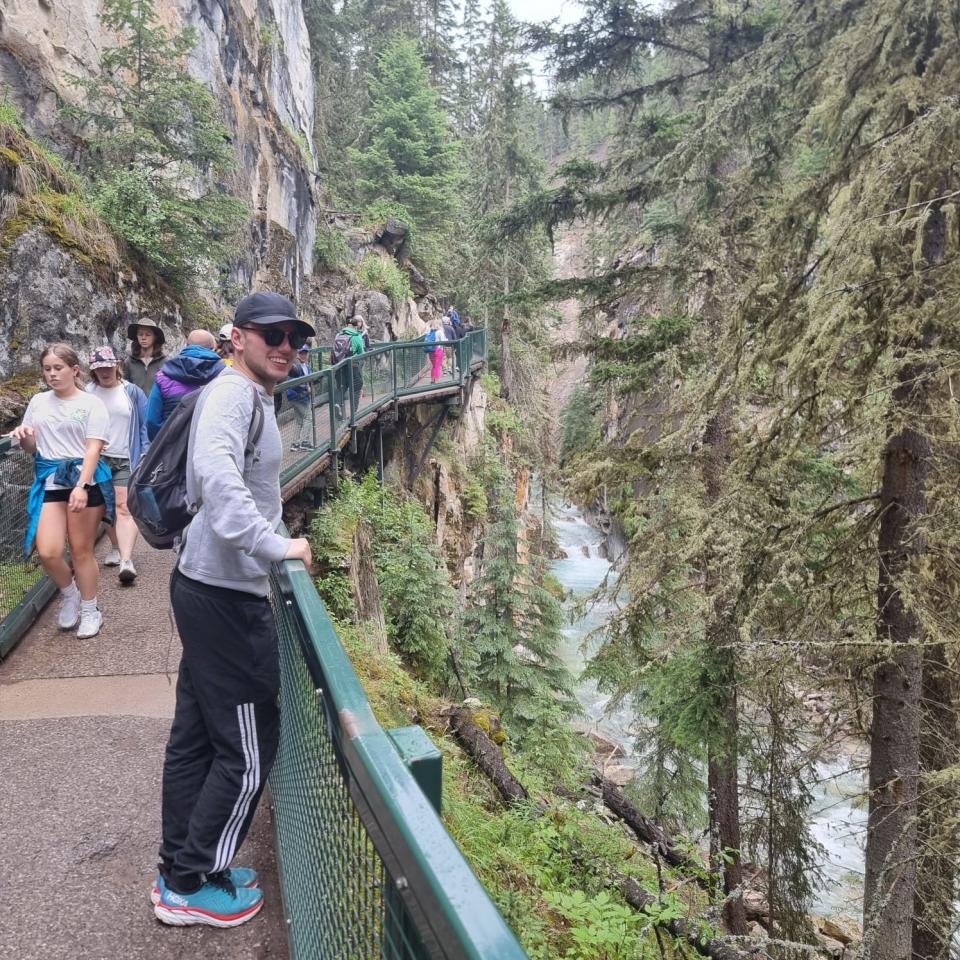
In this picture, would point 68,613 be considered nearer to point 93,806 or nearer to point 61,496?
point 61,496

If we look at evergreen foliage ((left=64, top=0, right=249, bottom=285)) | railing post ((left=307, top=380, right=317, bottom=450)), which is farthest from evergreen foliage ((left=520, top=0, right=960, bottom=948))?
evergreen foliage ((left=64, top=0, right=249, bottom=285))

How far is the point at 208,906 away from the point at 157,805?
44.1 inches

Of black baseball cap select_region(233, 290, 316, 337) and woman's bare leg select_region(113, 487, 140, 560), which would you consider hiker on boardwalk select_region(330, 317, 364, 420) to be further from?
black baseball cap select_region(233, 290, 316, 337)

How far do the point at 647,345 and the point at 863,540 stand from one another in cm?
435

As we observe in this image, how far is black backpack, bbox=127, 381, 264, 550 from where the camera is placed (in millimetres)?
2365

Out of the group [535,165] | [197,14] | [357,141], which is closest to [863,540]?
[197,14]

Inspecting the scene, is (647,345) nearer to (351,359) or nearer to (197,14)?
(351,359)

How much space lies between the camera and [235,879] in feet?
9.01

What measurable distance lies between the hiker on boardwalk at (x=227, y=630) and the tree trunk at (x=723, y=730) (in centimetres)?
569

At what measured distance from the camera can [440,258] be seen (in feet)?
113

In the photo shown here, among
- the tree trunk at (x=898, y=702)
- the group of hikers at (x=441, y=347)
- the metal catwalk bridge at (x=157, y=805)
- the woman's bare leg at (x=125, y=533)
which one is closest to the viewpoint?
the metal catwalk bridge at (x=157, y=805)

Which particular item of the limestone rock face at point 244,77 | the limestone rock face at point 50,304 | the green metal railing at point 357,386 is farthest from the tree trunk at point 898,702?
the limestone rock face at point 244,77

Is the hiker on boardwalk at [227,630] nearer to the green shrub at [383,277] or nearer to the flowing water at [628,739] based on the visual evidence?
the flowing water at [628,739]

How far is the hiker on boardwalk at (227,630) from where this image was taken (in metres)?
2.24
